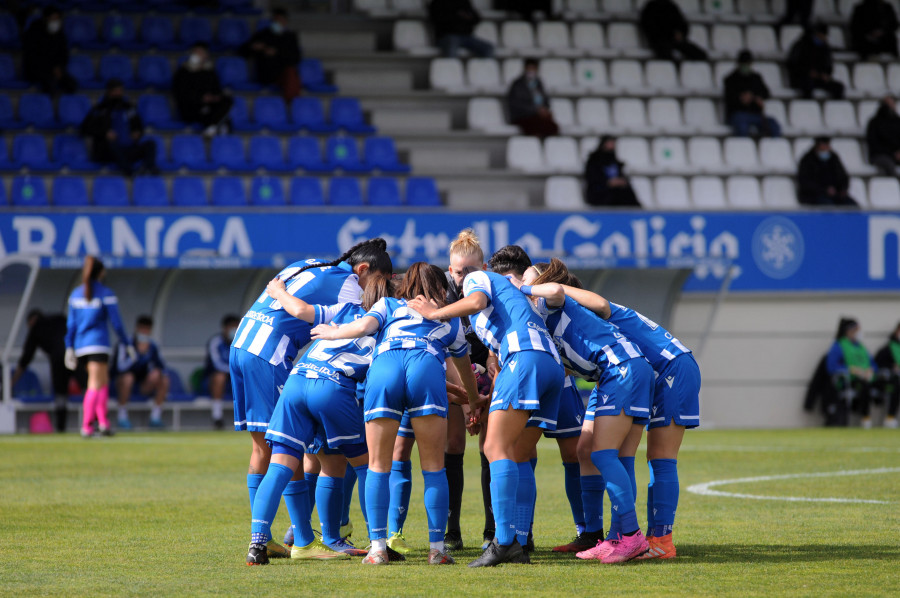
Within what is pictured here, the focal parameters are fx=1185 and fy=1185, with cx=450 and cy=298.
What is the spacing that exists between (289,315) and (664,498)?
224 cm

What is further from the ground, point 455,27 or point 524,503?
point 455,27

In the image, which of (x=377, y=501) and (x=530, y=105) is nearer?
(x=377, y=501)

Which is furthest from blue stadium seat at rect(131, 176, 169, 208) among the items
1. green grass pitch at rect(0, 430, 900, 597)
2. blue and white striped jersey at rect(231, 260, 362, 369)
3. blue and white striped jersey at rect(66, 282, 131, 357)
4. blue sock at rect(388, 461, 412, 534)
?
blue sock at rect(388, 461, 412, 534)

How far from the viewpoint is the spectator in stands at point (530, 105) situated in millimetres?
20344

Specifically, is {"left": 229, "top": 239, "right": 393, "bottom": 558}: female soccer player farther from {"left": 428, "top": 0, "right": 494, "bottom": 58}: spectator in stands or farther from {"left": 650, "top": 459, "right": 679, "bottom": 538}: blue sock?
{"left": 428, "top": 0, "right": 494, "bottom": 58}: spectator in stands

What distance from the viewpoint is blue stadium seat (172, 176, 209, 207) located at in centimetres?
1772

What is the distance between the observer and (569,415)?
6617mm

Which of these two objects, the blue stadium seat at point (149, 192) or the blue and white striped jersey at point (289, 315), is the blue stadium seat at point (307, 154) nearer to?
the blue stadium seat at point (149, 192)

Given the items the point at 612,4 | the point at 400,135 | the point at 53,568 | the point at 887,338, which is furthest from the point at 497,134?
the point at 53,568

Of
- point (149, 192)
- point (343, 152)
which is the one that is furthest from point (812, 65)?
point (149, 192)

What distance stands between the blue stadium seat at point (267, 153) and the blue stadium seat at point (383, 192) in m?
1.36

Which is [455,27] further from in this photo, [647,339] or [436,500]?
[436,500]

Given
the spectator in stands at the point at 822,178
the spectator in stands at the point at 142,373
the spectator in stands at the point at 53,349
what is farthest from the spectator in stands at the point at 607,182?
the spectator in stands at the point at 53,349

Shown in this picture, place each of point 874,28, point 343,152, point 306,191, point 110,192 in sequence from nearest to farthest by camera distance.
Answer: point 110,192
point 306,191
point 343,152
point 874,28
